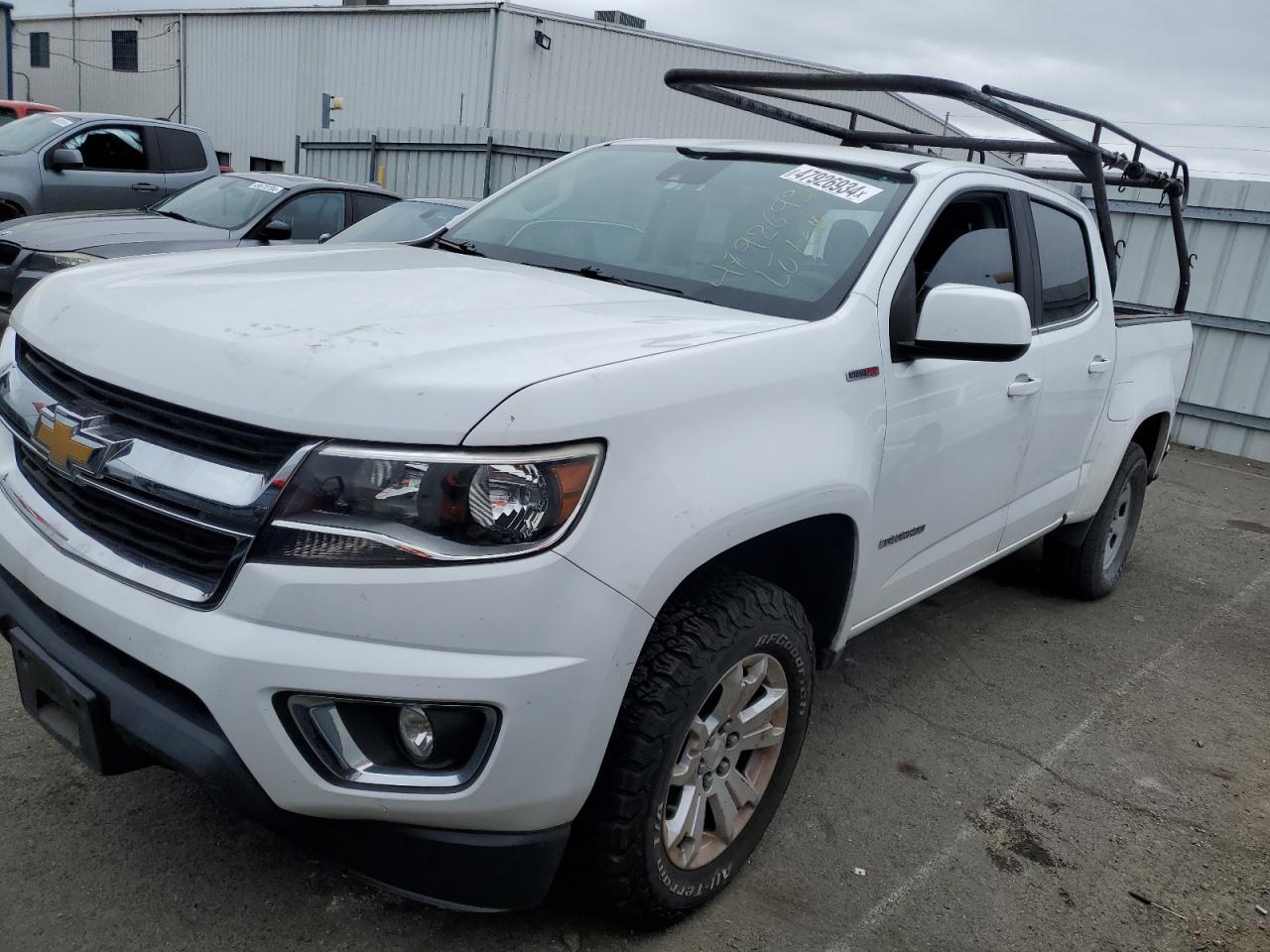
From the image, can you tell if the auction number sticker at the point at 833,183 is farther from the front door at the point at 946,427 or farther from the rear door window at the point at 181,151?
the rear door window at the point at 181,151

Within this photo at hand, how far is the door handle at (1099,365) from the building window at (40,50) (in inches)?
1374

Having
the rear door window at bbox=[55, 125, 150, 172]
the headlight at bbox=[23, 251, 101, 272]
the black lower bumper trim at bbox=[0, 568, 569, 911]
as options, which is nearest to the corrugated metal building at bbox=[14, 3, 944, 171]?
the rear door window at bbox=[55, 125, 150, 172]

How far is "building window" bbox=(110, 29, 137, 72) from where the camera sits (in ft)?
90.4

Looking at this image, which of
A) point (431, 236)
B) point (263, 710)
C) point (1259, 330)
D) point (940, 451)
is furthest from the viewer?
point (1259, 330)

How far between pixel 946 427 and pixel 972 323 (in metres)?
0.43

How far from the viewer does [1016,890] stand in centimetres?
271

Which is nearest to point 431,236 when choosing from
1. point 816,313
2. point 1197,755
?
point 816,313

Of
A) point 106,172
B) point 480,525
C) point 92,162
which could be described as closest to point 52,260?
point 106,172

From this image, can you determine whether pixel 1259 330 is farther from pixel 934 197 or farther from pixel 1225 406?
pixel 934 197

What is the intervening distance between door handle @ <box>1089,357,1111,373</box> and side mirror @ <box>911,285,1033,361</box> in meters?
1.48

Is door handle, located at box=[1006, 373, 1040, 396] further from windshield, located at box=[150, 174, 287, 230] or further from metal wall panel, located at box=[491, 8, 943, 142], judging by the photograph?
metal wall panel, located at box=[491, 8, 943, 142]

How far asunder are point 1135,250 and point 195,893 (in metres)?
9.87

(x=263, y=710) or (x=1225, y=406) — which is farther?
(x=1225, y=406)

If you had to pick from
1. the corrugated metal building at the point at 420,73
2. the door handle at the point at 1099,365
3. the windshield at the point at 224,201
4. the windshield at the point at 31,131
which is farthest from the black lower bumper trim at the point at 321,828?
the corrugated metal building at the point at 420,73
